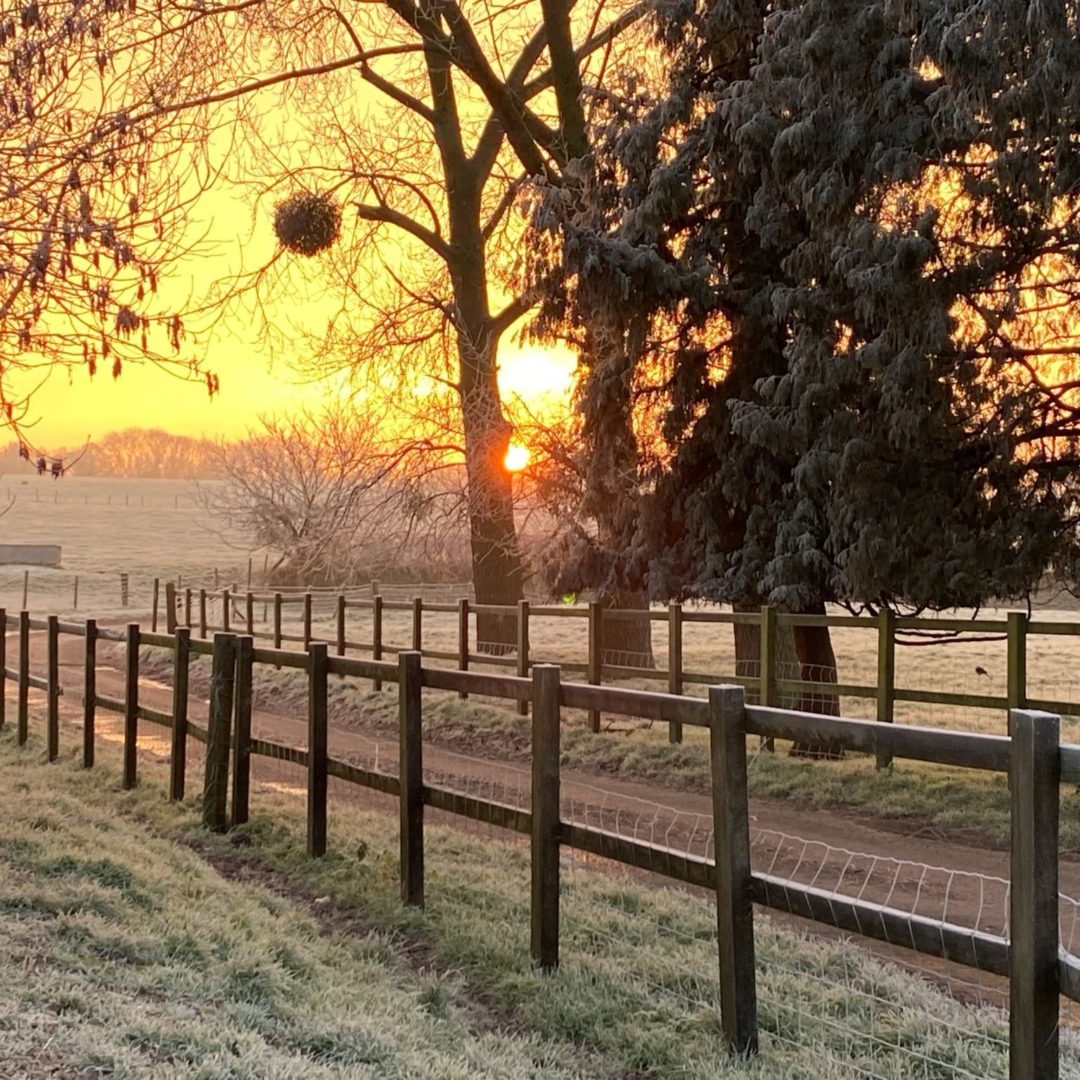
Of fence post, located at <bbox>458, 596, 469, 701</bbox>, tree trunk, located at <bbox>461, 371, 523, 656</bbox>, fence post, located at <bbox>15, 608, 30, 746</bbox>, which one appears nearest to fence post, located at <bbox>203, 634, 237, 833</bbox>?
fence post, located at <bbox>15, 608, 30, 746</bbox>

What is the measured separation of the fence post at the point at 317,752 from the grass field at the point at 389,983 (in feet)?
0.60

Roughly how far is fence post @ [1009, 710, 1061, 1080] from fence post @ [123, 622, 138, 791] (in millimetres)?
7829

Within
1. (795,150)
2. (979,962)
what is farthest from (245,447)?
(979,962)

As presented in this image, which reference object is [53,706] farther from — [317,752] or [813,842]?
[813,842]

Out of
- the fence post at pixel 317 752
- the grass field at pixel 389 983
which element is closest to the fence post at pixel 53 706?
the grass field at pixel 389 983

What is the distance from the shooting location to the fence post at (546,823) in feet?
18.3

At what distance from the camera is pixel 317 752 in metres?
7.52

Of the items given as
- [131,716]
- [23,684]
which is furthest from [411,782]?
[23,684]

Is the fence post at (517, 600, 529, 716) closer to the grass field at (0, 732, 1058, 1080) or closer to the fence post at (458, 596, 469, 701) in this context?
the fence post at (458, 596, 469, 701)

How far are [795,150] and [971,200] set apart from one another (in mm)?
1605

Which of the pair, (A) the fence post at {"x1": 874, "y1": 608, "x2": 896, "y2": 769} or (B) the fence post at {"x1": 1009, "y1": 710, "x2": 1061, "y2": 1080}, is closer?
(B) the fence post at {"x1": 1009, "y1": 710, "x2": 1061, "y2": 1080}

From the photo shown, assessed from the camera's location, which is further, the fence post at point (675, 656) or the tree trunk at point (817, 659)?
the tree trunk at point (817, 659)

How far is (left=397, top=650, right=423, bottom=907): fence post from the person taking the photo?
6.55 metres

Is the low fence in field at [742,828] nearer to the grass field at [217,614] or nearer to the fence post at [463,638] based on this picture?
the grass field at [217,614]
